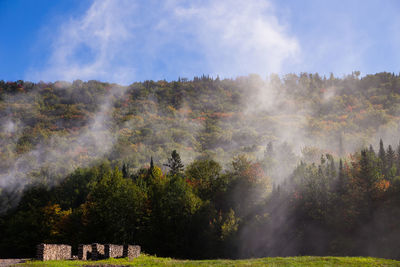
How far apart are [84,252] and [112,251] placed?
2.85 metres

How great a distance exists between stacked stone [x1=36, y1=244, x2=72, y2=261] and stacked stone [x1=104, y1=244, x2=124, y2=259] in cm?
430

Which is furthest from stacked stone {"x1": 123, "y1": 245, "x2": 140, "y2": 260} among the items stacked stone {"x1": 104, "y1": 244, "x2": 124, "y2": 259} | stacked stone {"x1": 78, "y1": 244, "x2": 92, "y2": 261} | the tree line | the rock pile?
the tree line

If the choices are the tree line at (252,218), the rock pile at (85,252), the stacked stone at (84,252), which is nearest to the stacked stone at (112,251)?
the rock pile at (85,252)

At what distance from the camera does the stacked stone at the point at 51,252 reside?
111 feet

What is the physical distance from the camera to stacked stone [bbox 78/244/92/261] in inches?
1427

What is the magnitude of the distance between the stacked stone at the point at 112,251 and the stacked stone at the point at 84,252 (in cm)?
206

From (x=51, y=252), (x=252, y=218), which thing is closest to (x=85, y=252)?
(x=51, y=252)

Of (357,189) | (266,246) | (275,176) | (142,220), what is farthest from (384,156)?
(142,220)

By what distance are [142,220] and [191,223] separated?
10596 millimetres

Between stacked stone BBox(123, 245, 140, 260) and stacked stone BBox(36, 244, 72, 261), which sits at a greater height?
stacked stone BBox(36, 244, 72, 261)

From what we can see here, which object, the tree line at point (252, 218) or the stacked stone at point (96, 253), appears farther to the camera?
the tree line at point (252, 218)

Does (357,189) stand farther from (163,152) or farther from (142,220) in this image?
(163,152)

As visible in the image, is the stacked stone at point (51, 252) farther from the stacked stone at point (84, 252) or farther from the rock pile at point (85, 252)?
the stacked stone at point (84, 252)

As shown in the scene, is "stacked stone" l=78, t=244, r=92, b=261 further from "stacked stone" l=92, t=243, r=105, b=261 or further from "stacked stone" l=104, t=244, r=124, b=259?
"stacked stone" l=104, t=244, r=124, b=259
